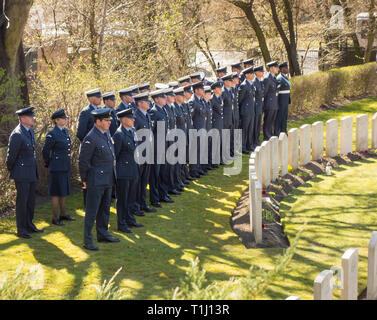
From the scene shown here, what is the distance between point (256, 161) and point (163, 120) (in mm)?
1747

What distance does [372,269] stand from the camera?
6.78 meters

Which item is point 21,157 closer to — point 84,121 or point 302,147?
point 84,121

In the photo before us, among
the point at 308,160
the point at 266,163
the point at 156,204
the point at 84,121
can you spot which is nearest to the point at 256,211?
the point at 156,204

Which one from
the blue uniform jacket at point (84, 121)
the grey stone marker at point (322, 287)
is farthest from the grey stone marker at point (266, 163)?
the grey stone marker at point (322, 287)

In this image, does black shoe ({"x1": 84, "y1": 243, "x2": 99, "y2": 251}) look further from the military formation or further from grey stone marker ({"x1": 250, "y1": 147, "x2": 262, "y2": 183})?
grey stone marker ({"x1": 250, "y1": 147, "x2": 262, "y2": 183})

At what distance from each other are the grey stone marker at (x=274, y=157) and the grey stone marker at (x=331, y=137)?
96.6 inches

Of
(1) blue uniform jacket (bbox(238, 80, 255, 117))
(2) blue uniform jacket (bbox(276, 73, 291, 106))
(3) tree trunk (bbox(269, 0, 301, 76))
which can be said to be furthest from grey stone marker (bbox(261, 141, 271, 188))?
(3) tree trunk (bbox(269, 0, 301, 76))

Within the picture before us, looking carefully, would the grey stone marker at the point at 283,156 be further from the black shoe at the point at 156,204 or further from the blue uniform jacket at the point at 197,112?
the black shoe at the point at 156,204

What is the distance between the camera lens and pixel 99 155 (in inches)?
335

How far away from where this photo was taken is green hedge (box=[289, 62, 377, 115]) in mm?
19875

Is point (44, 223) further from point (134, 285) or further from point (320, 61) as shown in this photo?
point (320, 61)

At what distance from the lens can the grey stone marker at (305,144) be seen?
13298 millimetres

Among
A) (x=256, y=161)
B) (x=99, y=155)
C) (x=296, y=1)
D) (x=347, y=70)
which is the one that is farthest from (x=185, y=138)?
(x=296, y=1)

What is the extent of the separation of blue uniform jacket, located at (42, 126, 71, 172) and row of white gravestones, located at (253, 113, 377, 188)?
3173 mm
